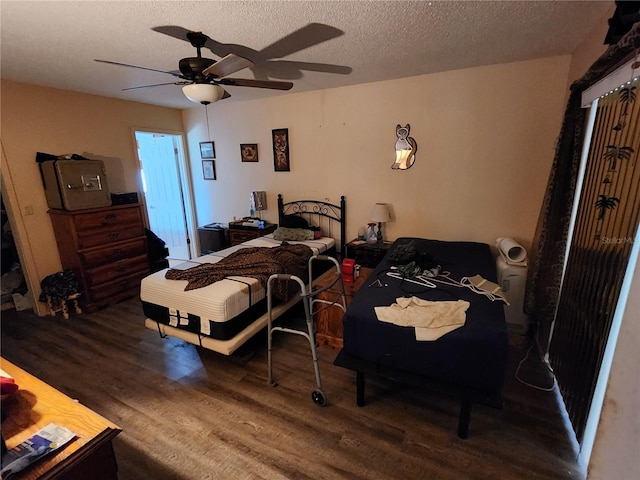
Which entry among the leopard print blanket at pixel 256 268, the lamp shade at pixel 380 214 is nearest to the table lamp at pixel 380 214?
the lamp shade at pixel 380 214

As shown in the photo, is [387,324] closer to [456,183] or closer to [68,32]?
[456,183]

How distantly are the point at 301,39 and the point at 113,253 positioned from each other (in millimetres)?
3149

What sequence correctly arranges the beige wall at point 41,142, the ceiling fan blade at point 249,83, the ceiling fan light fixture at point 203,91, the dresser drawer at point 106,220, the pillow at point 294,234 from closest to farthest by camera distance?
the ceiling fan light fixture at point 203,91 < the ceiling fan blade at point 249,83 < the beige wall at point 41,142 < the dresser drawer at point 106,220 < the pillow at point 294,234

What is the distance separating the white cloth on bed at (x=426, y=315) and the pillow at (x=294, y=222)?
2286mm

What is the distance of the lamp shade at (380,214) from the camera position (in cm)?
342

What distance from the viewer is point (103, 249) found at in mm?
3443

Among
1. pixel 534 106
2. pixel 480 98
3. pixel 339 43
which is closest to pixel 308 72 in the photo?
pixel 339 43

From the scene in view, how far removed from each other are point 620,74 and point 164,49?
2.90 m

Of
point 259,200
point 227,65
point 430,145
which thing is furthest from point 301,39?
point 259,200

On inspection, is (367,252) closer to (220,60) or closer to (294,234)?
(294,234)

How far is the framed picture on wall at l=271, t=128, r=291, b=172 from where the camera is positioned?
13.2ft

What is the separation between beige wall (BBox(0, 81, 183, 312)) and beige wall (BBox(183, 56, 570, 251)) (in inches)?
56.5

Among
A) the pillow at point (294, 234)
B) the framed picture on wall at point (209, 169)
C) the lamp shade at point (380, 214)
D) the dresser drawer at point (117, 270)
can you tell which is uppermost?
the framed picture on wall at point (209, 169)

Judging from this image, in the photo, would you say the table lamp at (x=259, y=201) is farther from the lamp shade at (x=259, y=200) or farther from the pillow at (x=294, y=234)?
the pillow at (x=294, y=234)
